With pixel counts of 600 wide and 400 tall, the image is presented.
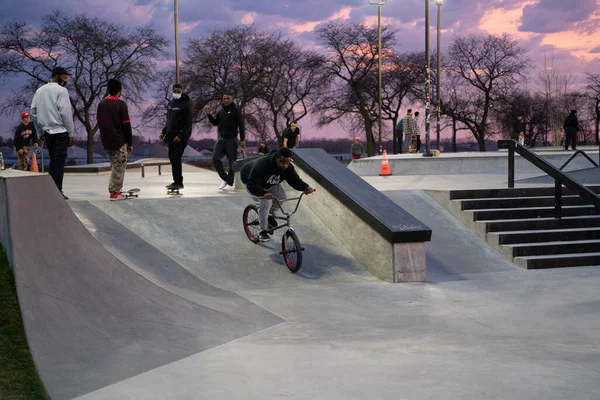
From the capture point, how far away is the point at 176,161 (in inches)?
499

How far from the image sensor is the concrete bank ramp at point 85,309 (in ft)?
16.5

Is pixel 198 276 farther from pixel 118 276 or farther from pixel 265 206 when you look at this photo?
pixel 118 276

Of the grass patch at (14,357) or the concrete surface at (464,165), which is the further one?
the concrete surface at (464,165)

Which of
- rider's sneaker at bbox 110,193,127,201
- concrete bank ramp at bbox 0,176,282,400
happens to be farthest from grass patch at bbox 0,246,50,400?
rider's sneaker at bbox 110,193,127,201

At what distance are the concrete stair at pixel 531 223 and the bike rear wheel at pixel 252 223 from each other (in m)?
3.57

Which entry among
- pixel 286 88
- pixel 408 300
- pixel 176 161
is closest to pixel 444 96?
pixel 286 88

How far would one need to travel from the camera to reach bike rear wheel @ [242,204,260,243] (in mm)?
10062

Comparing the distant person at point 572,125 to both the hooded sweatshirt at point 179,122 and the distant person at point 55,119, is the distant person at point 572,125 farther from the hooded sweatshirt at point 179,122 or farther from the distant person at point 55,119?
the distant person at point 55,119

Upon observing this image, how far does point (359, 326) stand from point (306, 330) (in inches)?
20.5

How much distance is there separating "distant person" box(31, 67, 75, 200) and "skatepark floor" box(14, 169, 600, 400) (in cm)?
81

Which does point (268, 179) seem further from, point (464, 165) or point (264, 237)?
point (464, 165)

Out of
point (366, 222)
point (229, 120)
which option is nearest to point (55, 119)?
point (229, 120)

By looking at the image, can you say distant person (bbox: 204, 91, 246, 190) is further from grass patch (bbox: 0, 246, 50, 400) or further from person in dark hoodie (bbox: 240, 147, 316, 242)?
grass patch (bbox: 0, 246, 50, 400)

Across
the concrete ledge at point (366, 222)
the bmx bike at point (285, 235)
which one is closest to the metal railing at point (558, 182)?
the concrete ledge at point (366, 222)
